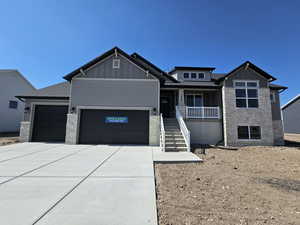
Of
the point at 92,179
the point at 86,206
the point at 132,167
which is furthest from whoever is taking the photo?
the point at 132,167

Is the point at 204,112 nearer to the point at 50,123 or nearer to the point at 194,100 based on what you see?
the point at 194,100

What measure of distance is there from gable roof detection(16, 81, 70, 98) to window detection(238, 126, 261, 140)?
559 inches

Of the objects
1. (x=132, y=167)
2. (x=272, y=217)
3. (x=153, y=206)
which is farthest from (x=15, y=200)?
(x=272, y=217)

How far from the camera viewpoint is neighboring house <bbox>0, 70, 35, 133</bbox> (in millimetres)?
18953

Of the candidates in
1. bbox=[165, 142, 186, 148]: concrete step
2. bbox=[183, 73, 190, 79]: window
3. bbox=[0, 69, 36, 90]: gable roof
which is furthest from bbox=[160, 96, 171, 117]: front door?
bbox=[0, 69, 36, 90]: gable roof

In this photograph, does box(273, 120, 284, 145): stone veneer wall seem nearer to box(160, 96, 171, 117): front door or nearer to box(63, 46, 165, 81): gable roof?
box(160, 96, 171, 117): front door

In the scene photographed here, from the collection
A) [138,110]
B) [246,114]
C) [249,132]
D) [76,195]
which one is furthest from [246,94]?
[76,195]

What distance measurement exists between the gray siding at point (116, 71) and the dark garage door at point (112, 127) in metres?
2.86

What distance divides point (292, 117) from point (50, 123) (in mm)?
34061

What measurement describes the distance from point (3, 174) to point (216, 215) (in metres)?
6.24

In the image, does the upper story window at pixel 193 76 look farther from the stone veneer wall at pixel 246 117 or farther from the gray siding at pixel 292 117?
the gray siding at pixel 292 117

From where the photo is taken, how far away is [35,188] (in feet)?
12.4

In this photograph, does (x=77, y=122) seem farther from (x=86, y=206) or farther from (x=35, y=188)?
(x=86, y=206)

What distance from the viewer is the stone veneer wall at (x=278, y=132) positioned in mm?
12062
